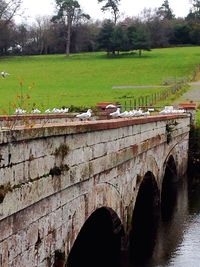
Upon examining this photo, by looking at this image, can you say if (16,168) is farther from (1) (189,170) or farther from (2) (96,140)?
(1) (189,170)

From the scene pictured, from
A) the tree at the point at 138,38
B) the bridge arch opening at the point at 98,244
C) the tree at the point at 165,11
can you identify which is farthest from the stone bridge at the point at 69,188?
the tree at the point at 165,11

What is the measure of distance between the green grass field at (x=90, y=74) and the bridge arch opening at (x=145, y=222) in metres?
23.1

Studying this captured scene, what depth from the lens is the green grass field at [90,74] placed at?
52781 mm

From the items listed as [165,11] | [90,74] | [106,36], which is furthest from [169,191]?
[165,11]

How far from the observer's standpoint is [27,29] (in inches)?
4163

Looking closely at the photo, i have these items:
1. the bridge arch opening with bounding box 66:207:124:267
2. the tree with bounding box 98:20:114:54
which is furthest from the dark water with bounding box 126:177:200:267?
the tree with bounding box 98:20:114:54

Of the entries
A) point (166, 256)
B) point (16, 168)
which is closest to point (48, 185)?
point (16, 168)

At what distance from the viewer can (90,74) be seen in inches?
2943

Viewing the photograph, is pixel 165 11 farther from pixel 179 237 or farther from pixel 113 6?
pixel 179 237

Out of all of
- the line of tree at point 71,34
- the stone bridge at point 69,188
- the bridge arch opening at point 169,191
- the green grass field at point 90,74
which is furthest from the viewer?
the line of tree at point 71,34

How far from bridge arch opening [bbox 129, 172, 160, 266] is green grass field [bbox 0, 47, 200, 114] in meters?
23.1

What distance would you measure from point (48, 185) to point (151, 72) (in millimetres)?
64979

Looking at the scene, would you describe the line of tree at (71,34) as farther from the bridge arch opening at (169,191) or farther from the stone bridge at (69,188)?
the stone bridge at (69,188)

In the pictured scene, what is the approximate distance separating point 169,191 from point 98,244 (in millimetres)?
10677
